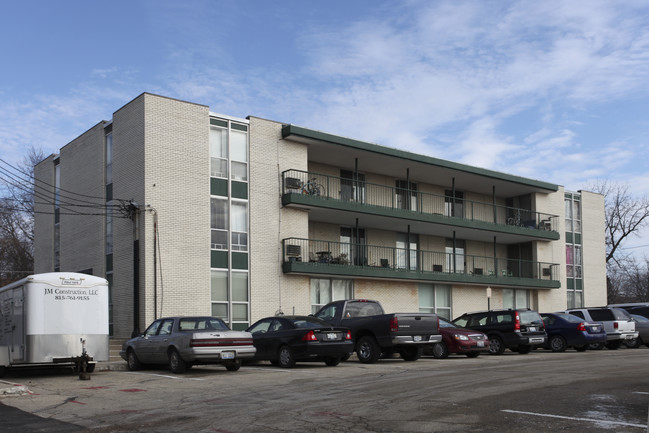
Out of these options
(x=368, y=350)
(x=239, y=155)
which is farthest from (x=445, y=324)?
(x=239, y=155)

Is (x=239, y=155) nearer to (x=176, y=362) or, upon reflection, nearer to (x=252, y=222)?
(x=252, y=222)

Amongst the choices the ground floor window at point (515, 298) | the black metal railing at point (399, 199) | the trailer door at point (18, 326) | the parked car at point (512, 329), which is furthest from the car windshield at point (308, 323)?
the ground floor window at point (515, 298)

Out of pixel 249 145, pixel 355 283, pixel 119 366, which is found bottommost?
pixel 119 366

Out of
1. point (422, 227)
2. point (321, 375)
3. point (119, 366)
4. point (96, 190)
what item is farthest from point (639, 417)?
point (422, 227)

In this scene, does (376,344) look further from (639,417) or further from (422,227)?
(422,227)

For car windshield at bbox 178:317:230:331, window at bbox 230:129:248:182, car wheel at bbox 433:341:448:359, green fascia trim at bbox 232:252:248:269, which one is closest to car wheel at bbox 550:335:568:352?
car wheel at bbox 433:341:448:359

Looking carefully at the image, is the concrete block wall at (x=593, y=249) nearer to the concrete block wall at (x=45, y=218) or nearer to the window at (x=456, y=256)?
the window at (x=456, y=256)

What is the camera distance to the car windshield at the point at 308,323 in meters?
18.5

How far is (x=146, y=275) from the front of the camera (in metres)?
24.9

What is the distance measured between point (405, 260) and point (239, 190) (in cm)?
1088

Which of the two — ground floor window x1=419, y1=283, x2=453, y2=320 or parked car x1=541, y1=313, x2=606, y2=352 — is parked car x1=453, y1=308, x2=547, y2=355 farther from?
ground floor window x1=419, y1=283, x2=453, y2=320

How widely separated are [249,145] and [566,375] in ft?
55.0

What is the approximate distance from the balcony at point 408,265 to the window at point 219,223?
8.64 ft

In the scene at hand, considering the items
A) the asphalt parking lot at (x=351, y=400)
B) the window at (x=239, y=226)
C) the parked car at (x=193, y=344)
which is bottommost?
the asphalt parking lot at (x=351, y=400)
